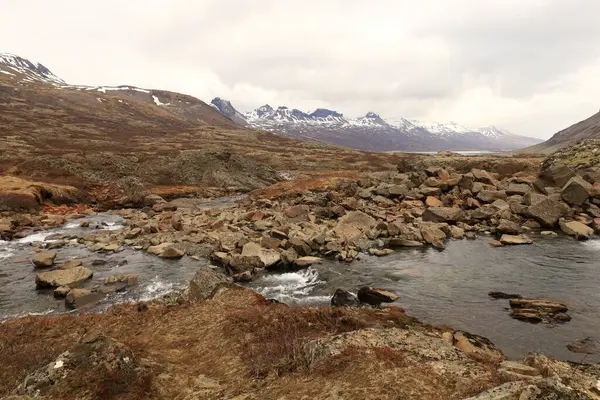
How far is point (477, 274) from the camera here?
958 inches

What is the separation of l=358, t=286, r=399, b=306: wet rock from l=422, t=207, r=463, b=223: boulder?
18652 millimetres

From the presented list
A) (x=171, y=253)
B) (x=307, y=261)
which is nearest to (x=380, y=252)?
(x=307, y=261)

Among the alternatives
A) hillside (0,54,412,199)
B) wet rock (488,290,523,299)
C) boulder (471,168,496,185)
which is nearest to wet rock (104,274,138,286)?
wet rock (488,290,523,299)

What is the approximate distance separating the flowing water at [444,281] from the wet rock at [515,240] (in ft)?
3.02

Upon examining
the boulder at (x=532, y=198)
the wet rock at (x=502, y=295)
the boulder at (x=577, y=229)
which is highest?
the boulder at (x=532, y=198)

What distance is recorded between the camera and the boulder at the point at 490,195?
42.3 m

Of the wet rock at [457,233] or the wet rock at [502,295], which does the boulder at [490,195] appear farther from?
the wet rock at [502,295]

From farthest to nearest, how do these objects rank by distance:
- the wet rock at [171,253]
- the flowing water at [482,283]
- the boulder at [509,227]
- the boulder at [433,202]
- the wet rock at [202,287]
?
the boulder at [433,202] < the boulder at [509,227] < the wet rock at [171,253] < the wet rock at [202,287] < the flowing water at [482,283]

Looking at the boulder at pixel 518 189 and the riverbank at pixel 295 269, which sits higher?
the boulder at pixel 518 189

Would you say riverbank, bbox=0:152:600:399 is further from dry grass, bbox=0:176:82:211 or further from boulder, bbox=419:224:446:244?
dry grass, bbox=0:176:82:211

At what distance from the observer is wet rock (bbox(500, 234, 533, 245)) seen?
30828 mm

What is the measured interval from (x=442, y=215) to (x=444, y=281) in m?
15.3

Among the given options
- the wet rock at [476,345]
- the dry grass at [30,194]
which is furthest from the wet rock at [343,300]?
the dry grass at [30,194]

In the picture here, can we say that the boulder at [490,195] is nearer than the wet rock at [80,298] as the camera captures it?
No
